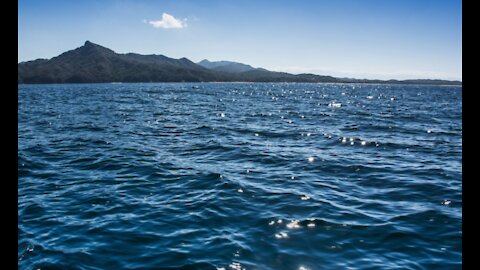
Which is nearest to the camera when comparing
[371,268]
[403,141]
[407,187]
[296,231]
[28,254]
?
[371,268]

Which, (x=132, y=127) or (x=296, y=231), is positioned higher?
(x=132, y=127)

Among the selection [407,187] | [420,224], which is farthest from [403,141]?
[420,224]

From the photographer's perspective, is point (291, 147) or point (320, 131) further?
point (320, 131)

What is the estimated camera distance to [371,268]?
811 cm

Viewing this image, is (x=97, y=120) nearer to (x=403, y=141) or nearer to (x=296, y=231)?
(x=403, y=141)

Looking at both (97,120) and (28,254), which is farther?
(97,120)

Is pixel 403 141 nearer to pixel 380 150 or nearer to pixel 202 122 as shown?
pixel 380 150

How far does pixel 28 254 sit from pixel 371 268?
8.54 meters

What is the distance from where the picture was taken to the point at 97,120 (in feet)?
123

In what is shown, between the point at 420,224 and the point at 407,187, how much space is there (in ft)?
13.8

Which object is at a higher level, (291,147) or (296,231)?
(291,147)
